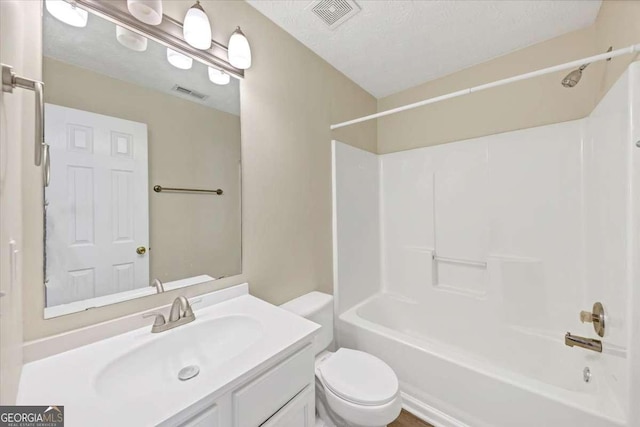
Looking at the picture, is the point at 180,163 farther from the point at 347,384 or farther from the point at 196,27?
the point at 347,384

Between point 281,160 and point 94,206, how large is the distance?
94cm

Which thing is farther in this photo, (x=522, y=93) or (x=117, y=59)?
(x=522, y=93)

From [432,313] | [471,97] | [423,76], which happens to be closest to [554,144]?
[471,97]

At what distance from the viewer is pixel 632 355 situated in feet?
3.02

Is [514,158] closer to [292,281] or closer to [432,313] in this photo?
[432,313]

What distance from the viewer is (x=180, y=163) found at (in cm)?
115

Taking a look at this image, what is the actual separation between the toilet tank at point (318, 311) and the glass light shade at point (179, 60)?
55.7 inches

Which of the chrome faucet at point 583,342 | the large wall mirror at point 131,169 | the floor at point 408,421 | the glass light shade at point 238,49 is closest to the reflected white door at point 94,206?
the large wall mirror at point 131,169

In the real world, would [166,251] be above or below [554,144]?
below

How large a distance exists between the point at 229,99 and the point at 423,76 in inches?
68.7

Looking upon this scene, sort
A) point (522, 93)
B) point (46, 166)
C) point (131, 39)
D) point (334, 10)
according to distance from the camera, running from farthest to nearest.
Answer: point (522, 93), point (334, 10), point (131, 39), point (46, 166)

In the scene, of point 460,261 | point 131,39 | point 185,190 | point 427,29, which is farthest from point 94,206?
point 460,261

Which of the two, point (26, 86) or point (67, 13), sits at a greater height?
point (67, 13)

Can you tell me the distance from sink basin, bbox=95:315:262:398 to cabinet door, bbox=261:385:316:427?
0.26m
